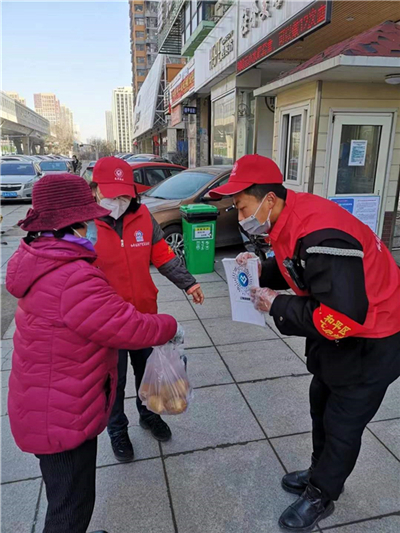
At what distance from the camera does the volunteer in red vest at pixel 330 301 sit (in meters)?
1.52

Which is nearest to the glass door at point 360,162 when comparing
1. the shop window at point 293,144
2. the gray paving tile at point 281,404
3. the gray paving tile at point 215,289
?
the shop window at point 293,144

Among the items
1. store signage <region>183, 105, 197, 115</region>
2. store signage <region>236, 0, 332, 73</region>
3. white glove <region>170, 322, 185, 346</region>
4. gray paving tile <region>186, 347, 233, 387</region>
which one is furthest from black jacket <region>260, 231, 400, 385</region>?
store signage <region>183, 105, 197, 115</region>

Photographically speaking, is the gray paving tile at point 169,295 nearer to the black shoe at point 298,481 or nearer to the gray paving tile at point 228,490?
the gray paving tile at point 228,490

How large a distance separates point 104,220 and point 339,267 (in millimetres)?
1379

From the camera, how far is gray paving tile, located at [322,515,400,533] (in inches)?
79.1

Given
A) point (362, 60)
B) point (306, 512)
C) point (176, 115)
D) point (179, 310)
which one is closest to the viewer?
point (306, 512)

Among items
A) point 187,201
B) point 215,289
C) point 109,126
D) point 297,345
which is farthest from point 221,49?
point 109,126

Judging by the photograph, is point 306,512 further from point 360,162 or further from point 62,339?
point 360,162

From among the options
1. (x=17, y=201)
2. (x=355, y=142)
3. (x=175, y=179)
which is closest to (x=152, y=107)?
(x=17, y=201)

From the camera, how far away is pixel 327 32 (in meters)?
6.21

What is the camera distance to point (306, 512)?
2.01 meters

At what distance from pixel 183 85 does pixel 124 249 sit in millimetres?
16961

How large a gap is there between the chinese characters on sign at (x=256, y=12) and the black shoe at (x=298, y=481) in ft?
25.1

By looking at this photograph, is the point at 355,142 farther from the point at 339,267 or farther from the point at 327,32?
the point at 339,267
